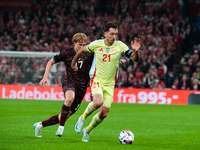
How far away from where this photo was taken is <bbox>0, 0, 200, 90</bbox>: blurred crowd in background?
63.2 ft

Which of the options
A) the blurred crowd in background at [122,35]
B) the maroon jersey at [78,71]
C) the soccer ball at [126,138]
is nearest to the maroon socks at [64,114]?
the maroon jersey at [78,71]

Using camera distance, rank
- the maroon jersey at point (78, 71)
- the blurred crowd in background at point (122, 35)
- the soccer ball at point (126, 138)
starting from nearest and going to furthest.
→ the soccer ball at point (126, 138) → the maroon jersey at point (78, 71) → the blurred crowd in background at point (122, 35)

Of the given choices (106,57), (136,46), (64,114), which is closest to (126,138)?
(64,114)

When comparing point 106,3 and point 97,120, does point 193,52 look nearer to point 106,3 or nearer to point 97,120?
point 106,3

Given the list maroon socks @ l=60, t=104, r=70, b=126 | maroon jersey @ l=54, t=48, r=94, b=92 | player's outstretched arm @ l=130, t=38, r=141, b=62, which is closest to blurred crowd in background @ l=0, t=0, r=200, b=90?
maroon jersey @ l=54, t=48, r=94, b=92

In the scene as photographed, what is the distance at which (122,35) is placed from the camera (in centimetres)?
2272

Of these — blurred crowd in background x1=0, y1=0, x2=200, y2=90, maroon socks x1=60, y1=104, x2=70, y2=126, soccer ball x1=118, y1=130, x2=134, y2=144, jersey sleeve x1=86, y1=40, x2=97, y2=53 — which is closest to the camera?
soccer ball x1=118, y1=130, x2=134, y2=144

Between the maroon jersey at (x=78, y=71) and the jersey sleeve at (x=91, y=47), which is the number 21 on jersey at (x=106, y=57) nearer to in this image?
the jersey sleeve at (x=91, y=47)

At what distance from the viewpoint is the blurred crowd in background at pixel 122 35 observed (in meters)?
19.3

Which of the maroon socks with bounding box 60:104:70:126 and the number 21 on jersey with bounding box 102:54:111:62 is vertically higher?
the number 21 on jersey with bounding box 102:54:111:62

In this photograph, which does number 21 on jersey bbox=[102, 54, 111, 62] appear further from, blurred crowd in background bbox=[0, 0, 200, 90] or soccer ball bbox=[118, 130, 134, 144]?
blurred crowd in background bbox=[0, 0, 200, 90]

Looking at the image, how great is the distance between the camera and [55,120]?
22.8 ft

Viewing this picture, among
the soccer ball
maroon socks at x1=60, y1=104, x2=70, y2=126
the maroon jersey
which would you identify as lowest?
the soccer ball

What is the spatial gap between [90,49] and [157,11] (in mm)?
18829
